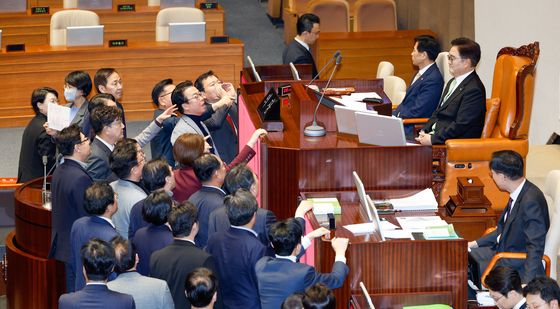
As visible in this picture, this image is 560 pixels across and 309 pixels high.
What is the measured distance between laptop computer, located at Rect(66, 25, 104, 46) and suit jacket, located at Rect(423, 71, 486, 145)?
479cm

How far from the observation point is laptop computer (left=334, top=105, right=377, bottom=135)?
620 cm

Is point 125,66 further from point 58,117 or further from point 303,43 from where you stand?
point 58,117

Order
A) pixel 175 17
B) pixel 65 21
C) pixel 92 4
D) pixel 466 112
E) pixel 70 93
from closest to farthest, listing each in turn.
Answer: pixel 466 112 < pixel 70 93 < pixel 65 21 < pixel 175 17 < pixel 92 4

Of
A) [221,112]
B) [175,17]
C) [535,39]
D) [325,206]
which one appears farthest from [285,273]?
[175,17]

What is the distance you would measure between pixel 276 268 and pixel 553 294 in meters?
1.24

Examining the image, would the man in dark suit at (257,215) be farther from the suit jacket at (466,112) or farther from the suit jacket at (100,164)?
the suit jacket at (466,112)

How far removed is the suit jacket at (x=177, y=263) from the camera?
4.79 metres

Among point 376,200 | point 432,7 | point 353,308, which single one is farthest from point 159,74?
point 353,308

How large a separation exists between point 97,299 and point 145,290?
24 cm

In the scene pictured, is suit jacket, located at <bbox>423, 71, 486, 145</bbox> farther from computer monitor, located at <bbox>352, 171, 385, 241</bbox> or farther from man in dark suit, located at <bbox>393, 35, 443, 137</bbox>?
computer monitor, located at <bbox>352, 171, 385, 241</bbox>

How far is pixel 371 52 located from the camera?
10.8 metres

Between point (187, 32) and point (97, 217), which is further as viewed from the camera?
point (187, 32)

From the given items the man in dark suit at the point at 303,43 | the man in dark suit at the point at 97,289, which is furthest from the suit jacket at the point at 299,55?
the man in dark suit at the point at 97,289

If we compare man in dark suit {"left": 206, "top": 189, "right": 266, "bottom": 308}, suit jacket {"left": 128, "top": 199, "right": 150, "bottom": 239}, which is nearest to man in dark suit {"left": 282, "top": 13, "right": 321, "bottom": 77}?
suit jacket {"left": 128, "top": 199, "right": 150, "bottom": 239}
